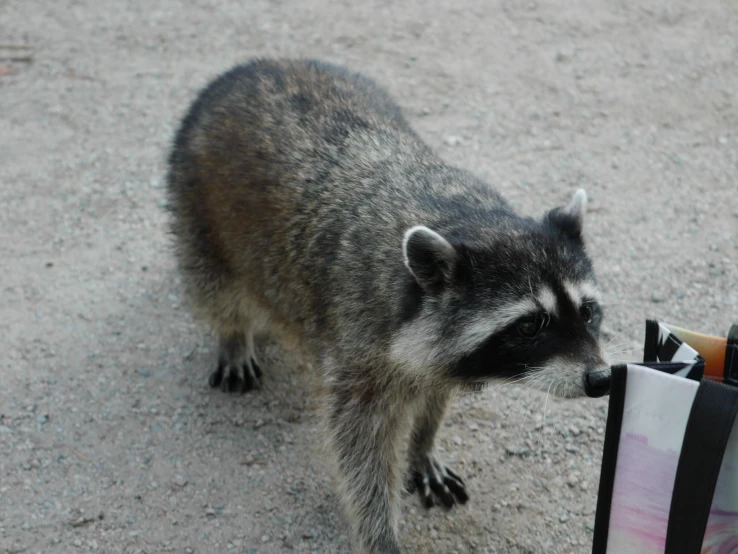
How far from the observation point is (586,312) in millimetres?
3197

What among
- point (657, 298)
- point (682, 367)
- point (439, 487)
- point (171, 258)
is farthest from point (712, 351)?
point (171, 258)

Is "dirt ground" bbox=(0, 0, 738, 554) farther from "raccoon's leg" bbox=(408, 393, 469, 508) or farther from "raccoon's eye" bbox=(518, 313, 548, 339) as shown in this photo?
"raccoon's eye" bbox=(518, 313, 548, 339)

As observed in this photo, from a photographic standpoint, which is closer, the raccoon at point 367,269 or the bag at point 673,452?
the bag at point 673,452

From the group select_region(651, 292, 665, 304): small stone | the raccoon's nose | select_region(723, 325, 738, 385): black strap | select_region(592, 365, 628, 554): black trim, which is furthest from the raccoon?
select_region(651, 292, 665, 304): small stone

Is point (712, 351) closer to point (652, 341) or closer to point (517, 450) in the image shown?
point (652, 341)

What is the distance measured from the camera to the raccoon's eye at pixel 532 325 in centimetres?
307

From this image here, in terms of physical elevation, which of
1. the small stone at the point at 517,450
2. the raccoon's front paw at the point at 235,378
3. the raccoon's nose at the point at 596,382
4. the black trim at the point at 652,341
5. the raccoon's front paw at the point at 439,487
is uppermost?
the black trim at the point at 652,341

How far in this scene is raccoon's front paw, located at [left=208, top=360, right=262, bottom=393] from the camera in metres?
4.68

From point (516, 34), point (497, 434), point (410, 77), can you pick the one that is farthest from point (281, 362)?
point (516, 34)

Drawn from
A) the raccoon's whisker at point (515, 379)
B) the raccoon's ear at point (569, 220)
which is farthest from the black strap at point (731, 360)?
the raccoon's ear at point (569, 220)

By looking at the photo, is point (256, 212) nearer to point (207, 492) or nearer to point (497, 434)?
point (207, 492)

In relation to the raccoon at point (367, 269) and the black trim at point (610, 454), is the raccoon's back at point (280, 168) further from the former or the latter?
the black trim at point (610, 454)

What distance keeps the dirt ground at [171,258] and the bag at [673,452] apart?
2.65 ft

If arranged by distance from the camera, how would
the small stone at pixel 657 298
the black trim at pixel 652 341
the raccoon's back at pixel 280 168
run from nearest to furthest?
the black trim at pixel 652 341
the raccoon's back at pixel 280 168
the small stone at pixel 657 298
